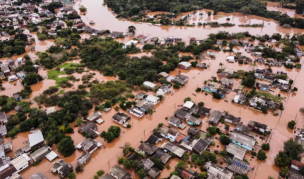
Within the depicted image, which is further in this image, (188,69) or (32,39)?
(32,39)

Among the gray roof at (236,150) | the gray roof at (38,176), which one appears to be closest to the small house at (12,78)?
the gray roof at (38,176)

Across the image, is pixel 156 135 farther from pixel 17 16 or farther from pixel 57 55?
pixel 17 16

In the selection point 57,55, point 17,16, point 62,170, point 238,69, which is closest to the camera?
point 62,170

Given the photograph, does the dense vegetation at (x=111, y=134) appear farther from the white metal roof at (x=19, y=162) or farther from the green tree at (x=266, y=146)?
the green tree at (x=266, y=146)

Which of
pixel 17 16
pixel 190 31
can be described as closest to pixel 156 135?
pixel 190 31

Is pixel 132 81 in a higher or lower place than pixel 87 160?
higher

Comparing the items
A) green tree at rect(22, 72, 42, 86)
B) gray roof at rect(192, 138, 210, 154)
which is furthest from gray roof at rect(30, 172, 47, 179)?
green tree at rect(22, 72, 42, 86)

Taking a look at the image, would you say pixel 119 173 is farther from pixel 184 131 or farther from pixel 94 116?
pixel 94 116
